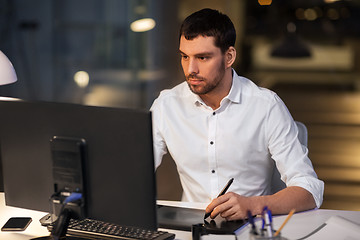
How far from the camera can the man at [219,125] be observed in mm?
2160

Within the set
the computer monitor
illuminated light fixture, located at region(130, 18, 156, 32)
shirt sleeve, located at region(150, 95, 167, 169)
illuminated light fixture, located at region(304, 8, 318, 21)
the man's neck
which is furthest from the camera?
illuminated light fixture, located at region(304, 8, 318, 21)

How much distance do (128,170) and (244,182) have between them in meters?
0.90

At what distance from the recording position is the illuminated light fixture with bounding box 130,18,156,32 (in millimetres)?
5109

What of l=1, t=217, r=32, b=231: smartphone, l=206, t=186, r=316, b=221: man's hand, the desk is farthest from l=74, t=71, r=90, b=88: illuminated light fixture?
l=206, t=186, r=316, b=221: man's hand

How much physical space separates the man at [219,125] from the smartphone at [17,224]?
70 centimetres

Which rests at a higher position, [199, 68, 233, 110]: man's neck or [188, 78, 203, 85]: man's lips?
[188, 78, 203, 85]: man's lips

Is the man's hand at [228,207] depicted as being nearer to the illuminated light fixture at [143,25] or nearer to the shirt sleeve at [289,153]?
the shirt sleeve at [289,153]

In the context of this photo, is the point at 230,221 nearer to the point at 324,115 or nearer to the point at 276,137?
the point at 276,137

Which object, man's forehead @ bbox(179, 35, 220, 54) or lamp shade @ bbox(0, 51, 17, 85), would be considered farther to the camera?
lamp shade @ bbox(0, 51, 17, 85)

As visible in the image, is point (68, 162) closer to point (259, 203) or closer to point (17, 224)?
point (17, 224)

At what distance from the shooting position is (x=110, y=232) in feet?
5.69

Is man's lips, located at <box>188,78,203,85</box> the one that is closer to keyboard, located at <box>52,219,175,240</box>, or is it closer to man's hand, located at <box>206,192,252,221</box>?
man's hand, located at <box>206,192,252,221</box>

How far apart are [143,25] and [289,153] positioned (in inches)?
128

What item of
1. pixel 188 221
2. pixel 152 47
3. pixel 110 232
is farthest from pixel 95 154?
pixel 152 47
